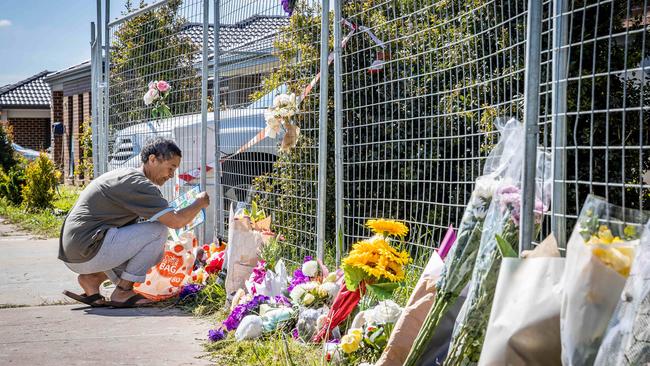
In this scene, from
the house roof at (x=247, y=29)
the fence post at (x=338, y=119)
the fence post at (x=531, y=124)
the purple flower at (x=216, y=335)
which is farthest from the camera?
the house roof at (x=247, y=29)

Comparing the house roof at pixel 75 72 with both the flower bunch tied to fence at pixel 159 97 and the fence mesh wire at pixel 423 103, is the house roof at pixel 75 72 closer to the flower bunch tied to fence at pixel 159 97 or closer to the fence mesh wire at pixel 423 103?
the flower bunch tied to fence at pixel 159 97

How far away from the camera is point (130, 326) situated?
588 centimetres

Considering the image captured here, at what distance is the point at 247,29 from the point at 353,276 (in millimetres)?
3492

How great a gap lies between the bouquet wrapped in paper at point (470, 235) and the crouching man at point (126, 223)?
3268 millimetres

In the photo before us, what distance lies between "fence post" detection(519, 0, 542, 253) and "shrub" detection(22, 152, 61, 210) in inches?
544

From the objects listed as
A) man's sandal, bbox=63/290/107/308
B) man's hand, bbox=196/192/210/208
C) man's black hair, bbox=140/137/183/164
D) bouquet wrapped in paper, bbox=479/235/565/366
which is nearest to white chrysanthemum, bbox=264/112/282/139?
man's hand, bbox=196/192/210/208

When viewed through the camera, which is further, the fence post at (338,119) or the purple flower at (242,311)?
the fence post at (338,119)

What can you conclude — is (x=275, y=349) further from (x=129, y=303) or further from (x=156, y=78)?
(x=156, y=78)

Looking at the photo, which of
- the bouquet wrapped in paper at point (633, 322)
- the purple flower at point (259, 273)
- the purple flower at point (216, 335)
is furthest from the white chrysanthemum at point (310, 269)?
the bouquet wrapped in paper at point (633, 322)

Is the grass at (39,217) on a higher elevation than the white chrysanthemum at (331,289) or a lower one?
lower

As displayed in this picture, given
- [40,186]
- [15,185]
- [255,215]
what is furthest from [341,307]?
[15,185]

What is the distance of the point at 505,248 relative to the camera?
2.96 meters

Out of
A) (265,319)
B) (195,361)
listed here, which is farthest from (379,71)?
(195,361)

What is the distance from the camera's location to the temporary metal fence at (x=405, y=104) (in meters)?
3.67
